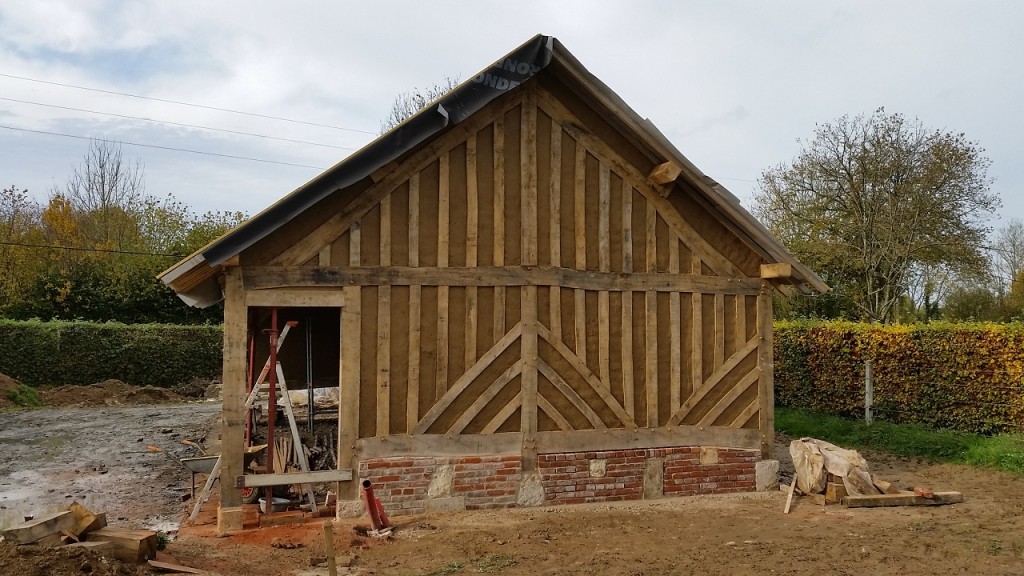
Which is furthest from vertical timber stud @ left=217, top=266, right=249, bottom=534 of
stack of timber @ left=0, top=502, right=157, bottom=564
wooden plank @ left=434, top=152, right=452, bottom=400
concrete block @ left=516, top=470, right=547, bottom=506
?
concrete block @ left=516, top=470, right=547, bottom=506

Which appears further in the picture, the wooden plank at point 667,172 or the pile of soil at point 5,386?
the pile of soil at point 5,386

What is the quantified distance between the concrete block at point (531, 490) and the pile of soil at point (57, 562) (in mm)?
4229

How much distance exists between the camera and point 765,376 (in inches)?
386

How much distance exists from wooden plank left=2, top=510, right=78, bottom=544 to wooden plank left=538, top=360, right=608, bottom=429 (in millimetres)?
4925

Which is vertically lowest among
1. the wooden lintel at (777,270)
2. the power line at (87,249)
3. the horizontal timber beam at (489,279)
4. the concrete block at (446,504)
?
the concrete block at (446,504)

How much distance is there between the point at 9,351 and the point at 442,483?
1902 centimetres

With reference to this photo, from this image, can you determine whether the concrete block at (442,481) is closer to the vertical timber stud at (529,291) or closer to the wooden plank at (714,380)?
the vertical timber stud at (529,291)

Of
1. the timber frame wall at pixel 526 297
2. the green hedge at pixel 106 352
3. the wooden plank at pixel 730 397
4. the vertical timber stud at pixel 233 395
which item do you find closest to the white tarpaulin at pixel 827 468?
the timber frame wall at pixel 526 297

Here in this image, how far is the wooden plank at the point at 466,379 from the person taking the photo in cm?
828

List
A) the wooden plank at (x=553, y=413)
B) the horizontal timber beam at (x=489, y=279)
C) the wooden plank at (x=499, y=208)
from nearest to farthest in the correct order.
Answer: the horizontal timber beam at (x=489, y=279)
the wooden plank at (x=499, y=208)
the wooden plank at (x=553, y=413)

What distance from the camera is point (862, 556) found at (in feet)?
22.3

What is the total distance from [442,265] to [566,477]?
297 cm

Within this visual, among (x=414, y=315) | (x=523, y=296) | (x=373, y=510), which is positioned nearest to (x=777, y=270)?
(x=523, y=296)

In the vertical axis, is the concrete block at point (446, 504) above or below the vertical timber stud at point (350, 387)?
below
